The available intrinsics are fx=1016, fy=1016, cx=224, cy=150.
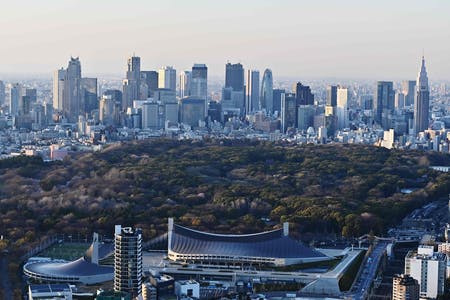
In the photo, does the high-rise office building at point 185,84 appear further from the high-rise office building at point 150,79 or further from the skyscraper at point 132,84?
the skyscraper at point 132,84

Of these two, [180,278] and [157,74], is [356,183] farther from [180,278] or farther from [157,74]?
[157,74]

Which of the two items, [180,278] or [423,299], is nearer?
[423,299]

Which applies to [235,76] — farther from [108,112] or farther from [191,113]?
[108,112]

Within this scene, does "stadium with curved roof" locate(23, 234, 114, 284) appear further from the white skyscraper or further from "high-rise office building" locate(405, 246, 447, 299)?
the white skyscraper

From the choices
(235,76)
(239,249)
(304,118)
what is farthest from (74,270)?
(235,76)

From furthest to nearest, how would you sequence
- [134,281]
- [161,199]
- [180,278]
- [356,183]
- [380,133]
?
[380,133]
[356,183]
[161,199]
[180,278]
[134,281]

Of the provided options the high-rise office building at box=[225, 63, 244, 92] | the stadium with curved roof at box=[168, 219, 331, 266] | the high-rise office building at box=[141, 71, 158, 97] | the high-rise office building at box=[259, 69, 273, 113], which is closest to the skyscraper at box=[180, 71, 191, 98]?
the high-rise office building at box=[225, 63, 244, 92]

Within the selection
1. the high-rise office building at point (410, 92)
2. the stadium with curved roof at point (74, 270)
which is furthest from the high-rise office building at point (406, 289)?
the high-rise office building at point (410, 92)

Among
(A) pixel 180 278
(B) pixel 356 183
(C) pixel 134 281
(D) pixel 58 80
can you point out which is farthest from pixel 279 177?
(D) pixel 58 80
